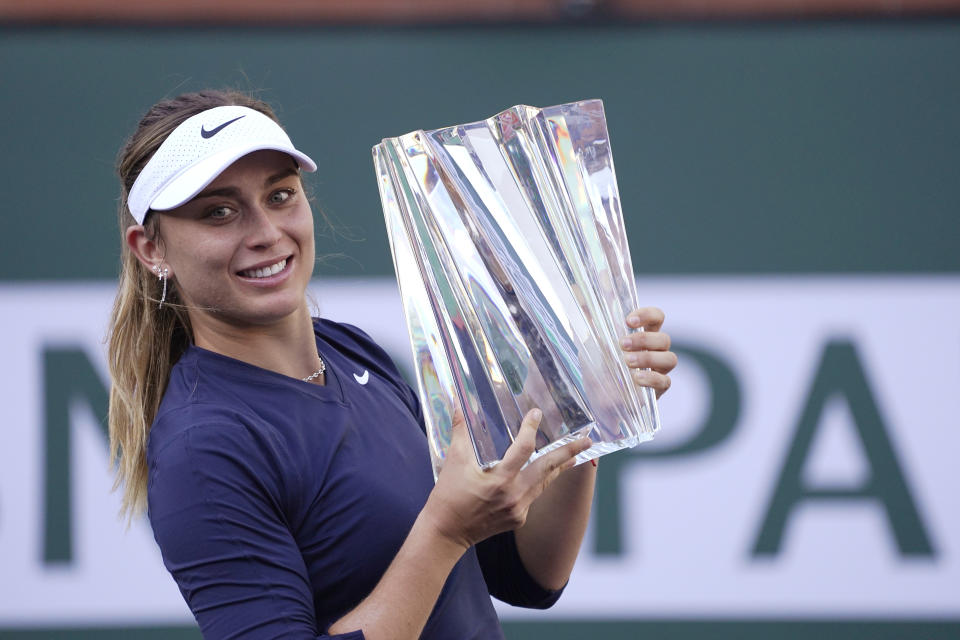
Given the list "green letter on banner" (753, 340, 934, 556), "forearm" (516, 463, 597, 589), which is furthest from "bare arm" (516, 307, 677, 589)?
"green letter on banner" (753, 340, 934, 556)

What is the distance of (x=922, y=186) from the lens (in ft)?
8.07

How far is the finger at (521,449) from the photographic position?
0.95 m

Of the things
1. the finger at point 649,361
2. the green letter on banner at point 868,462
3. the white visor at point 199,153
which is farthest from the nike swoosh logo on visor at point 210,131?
the green letter on banner at point 868,462

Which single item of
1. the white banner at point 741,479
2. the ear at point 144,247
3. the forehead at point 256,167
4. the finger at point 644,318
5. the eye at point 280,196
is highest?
the forehead at point 256,167

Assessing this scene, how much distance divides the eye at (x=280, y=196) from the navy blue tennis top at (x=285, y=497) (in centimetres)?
18

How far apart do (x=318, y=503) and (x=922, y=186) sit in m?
1.97

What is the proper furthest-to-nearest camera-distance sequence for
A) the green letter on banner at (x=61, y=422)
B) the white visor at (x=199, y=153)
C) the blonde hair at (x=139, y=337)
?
the green letter on banner at (x=61, y=422) → the blonde hair at (x=139, y=337) → the white visor at (x=199, y=153)

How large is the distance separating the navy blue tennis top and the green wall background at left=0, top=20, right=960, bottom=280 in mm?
1397

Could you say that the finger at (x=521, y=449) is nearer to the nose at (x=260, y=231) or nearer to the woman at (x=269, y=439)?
the woman at (x=269, y=439)

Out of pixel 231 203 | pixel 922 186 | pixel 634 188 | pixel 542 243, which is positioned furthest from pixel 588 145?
pixel 922 186

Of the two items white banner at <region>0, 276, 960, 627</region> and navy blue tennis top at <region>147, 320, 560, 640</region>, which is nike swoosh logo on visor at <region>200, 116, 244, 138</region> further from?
white banner at <region>0, 276, 960, 627</region>

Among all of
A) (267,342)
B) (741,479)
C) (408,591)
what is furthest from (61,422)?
(408,591)

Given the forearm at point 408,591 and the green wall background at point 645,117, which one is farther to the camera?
the green wall background at point 645,117

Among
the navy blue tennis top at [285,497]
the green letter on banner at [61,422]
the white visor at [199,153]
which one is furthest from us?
the green letter on banner at [61,422]
